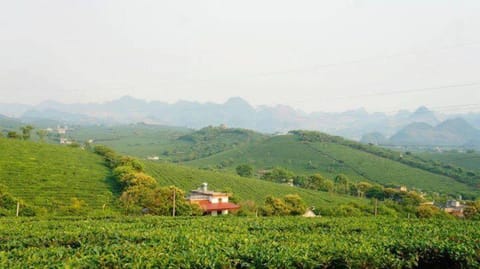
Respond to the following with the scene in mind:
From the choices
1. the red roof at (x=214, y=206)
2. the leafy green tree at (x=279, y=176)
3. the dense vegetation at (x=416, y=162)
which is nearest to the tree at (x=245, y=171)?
the leafy green tree at (x=279, y=176)

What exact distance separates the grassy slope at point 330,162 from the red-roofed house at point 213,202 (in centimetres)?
6756

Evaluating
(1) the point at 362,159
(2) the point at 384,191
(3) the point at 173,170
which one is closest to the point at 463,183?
(1) the point at 362,159

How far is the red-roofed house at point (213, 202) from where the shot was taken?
5573 cm

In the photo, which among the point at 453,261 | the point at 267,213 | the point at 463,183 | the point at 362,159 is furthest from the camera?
the point at 362,159

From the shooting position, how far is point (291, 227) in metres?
24.1

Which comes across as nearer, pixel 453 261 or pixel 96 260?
pixel 96 260

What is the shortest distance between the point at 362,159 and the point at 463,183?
32095mm

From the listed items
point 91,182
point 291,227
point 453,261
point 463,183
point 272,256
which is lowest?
point 463,183

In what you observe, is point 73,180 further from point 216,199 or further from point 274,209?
point 274,209

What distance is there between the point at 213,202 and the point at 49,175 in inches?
985

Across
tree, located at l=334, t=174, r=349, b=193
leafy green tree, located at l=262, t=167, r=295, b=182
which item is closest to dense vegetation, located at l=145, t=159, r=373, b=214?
tree, located at l=334, t=174, r=349, b=193

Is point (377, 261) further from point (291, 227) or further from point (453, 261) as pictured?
point (291, 227)

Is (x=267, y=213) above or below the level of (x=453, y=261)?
below

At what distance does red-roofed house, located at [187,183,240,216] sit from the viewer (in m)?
55.7
